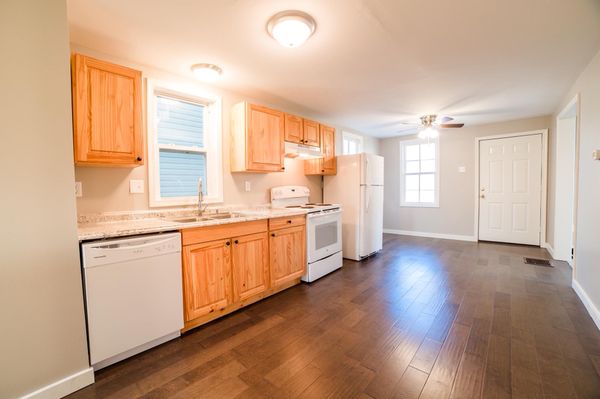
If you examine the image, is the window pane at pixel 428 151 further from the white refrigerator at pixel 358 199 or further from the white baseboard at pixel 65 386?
the white baseboard at pixel 65 386

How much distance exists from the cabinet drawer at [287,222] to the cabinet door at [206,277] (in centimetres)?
60

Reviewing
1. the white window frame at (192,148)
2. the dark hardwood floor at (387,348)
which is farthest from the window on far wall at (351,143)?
the dark hardwood floor at (387,348)

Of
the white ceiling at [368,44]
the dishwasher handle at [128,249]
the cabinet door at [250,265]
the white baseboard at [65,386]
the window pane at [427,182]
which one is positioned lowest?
the white baseboard at [65,386]

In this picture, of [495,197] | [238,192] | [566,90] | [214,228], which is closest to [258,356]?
[214,228]

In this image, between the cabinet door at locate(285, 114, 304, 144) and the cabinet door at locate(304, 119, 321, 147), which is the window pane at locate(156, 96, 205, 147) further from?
the cabinet door at locate(304, 119, 321, 147)

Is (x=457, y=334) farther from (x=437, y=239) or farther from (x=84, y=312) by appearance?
(x=437, y=239)

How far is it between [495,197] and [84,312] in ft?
21.3

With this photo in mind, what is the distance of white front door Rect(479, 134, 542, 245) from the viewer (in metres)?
4.85

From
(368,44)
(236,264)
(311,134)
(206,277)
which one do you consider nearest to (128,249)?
(206,277)

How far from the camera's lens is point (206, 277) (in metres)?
2.25

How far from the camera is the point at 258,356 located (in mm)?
1881

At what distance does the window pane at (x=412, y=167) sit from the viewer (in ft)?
20.2

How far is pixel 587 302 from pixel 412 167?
13.6ft

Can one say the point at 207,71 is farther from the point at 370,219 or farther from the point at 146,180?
the point at 370,219
